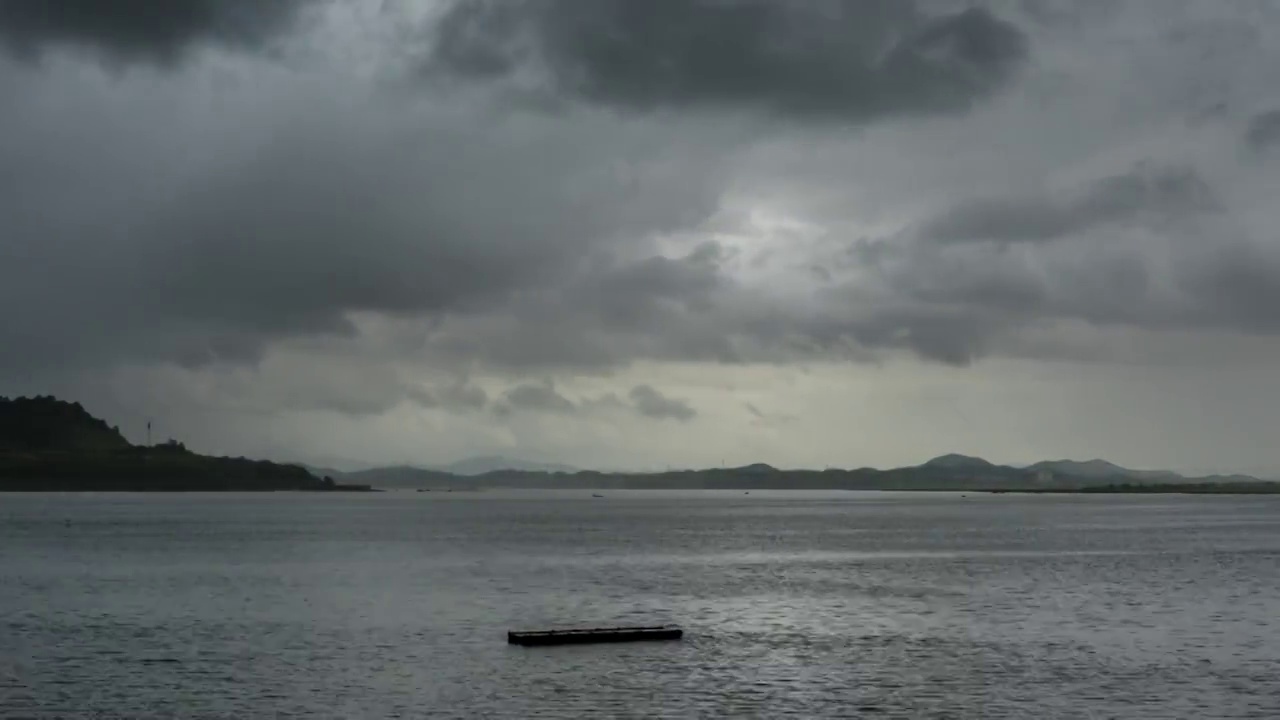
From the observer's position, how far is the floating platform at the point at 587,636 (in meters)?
79.6

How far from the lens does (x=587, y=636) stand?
264ft

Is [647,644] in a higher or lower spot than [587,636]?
lower

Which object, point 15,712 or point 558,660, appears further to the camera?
point 558,660

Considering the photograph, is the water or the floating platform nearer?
the water

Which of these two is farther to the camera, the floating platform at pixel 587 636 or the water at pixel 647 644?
the floating platform at pixel 587 636

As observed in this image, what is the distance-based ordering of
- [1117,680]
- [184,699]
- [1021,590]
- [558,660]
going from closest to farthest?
1. [184,699]
2. [1117,680]
3. [558,660]
4. [1021,590]

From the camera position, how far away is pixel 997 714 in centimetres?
5819

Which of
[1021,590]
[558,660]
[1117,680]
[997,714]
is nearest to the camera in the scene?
[997,714]

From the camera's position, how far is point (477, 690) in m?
64.4

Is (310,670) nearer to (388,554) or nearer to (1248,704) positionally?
(1248,704)

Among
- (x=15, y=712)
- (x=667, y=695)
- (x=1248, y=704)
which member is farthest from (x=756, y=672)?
(x=15, y=712)

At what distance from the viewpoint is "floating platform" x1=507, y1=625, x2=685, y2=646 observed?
79562 mm

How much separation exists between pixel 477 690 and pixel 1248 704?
121ft

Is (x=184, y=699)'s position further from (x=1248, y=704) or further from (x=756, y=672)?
(x=1248, y=704)
